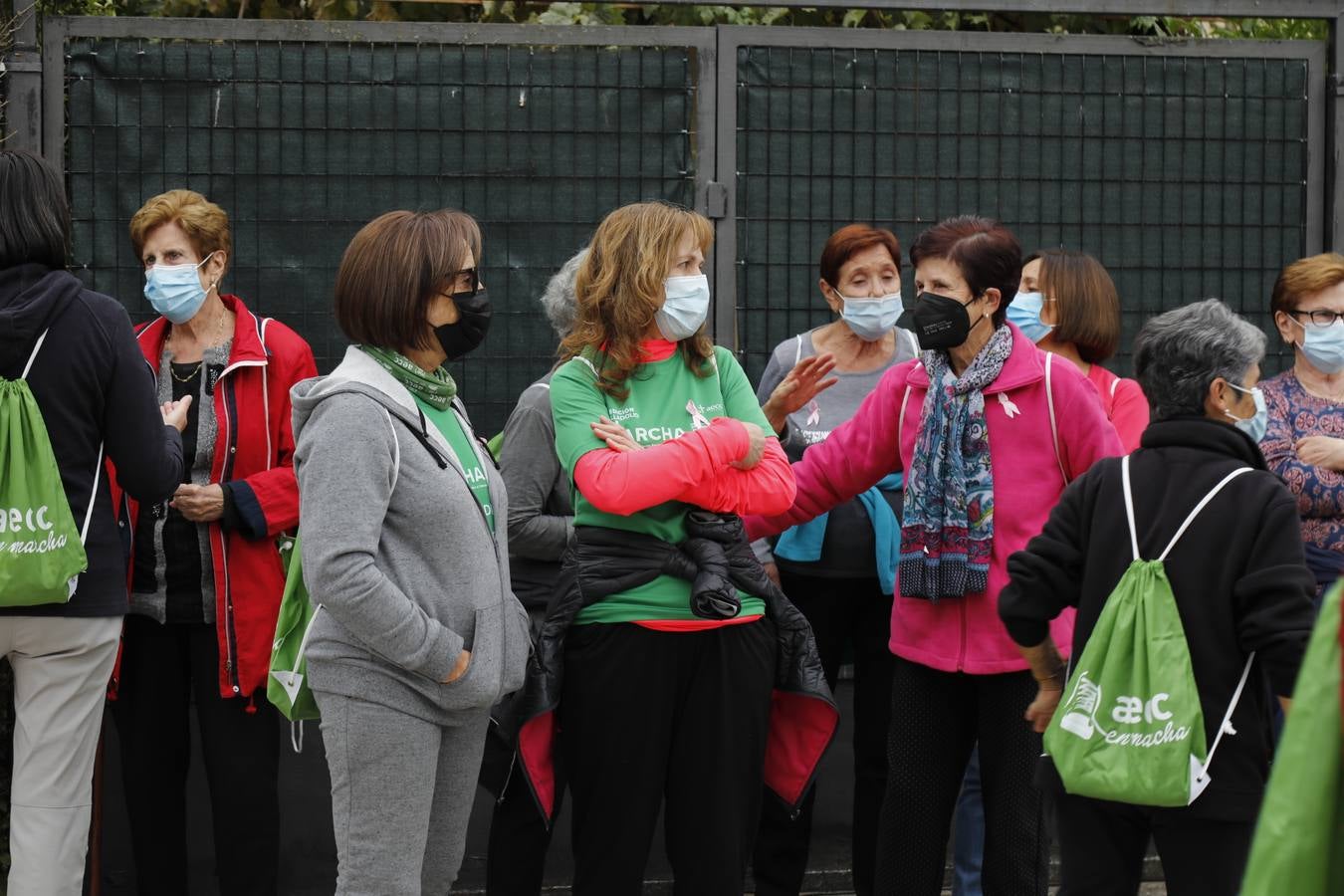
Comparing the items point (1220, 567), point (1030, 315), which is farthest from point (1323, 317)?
point (1220, 567)

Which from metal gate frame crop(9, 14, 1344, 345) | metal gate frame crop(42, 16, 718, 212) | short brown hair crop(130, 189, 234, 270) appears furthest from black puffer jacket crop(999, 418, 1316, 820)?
short brown hair crop(130, 189, 234, 270)

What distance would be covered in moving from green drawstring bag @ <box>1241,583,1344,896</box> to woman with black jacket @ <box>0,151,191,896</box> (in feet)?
11.0

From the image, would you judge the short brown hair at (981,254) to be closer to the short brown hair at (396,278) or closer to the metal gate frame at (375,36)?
the short brown hair at (396,278)

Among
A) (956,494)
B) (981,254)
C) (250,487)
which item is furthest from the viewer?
(250,487)

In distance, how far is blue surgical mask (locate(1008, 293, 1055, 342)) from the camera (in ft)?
18.7

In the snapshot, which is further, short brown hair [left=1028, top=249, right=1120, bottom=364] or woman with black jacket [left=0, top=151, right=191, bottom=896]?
short brown hair [left=1028, top=249, right=1120, bottom=364]

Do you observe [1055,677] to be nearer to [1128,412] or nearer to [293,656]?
→ [1128,412]

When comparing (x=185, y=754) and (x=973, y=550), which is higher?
(x=973, y=550)

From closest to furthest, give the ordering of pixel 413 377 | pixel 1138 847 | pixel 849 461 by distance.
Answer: pixel 1138 847 → pixel 413 377 → pixel 849 461

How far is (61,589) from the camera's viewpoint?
4.19m

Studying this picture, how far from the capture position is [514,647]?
3.93 meters

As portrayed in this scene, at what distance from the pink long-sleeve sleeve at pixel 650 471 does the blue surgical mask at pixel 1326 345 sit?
232 cm

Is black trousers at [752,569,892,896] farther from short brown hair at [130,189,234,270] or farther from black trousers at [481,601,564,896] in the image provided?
short brown hair at [130,189,234,270]

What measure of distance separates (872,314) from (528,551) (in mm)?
1385
